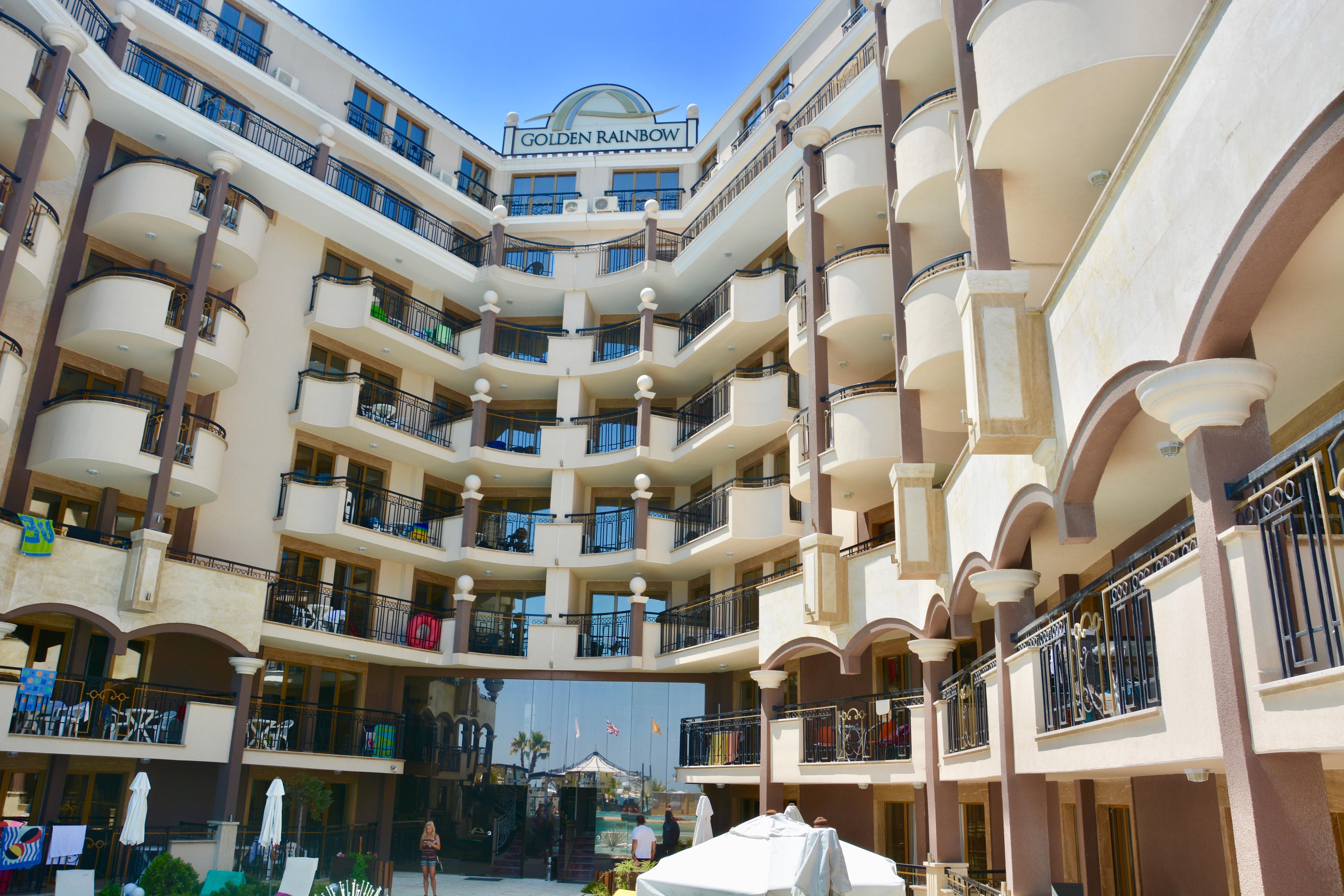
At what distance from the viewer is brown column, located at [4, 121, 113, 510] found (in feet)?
64.1

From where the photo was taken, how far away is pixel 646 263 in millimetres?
29219

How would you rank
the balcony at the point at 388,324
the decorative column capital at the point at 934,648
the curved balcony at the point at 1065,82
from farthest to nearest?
the balcony at the point at 388,324 → the decorative column capital at the point at 934,648 → the curved balcony at the point at 1065,82

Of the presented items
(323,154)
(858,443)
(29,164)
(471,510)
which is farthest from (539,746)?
(29,164)

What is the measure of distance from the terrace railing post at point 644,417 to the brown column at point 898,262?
921 cm

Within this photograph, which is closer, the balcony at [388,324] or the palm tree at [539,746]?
the palm tree at [539,746]

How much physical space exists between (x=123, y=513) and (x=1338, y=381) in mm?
22532

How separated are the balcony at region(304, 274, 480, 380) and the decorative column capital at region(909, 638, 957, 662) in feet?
57.6

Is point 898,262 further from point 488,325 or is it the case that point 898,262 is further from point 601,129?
point 601,129

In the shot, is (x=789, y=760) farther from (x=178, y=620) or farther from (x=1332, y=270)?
(x=1332, y=270)

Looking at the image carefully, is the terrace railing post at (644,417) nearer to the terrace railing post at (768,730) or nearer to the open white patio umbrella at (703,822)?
the terrace railing post at (768,730)

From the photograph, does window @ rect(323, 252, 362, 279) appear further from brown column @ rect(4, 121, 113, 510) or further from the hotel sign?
the hotel sign

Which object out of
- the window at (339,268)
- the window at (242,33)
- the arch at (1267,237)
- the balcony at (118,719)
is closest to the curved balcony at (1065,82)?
the arch at (1267,237)

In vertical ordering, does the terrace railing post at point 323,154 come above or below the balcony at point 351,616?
above

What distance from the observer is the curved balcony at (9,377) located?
1720 centimetres
